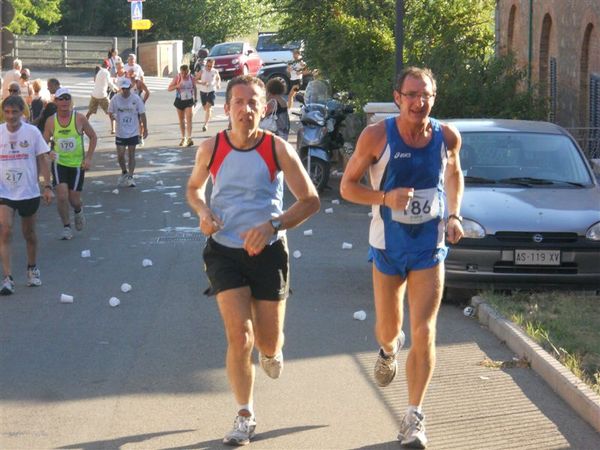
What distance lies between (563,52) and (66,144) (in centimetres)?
1172

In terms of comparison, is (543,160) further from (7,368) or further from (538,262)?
(7,368)

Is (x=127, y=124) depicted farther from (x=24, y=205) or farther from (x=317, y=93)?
(x=24, y=205)

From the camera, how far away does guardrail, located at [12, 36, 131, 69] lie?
5822 cm

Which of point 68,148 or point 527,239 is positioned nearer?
point 527,239

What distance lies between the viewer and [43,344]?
31.4ft

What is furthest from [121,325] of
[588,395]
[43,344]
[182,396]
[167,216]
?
[167,216]

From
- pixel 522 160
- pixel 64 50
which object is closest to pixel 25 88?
pixel 522 160

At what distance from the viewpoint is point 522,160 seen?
12336 millimetres

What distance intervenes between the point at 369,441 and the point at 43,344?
355 centimetres

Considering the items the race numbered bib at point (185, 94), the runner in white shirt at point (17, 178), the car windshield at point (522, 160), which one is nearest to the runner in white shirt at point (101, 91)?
the race numbered bib at point (185, 94)

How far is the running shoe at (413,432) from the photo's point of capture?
6730mm

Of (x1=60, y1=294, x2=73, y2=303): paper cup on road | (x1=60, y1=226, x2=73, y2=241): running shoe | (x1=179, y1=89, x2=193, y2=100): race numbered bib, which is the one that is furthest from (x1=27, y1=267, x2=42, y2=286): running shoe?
(x1=179, y1=89, x2=193, y2=100): race numbered bib

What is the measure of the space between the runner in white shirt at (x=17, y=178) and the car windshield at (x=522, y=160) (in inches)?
163

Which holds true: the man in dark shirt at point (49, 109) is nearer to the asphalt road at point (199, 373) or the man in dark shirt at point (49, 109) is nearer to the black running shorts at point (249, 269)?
the asphalt road at point (199, 373)
